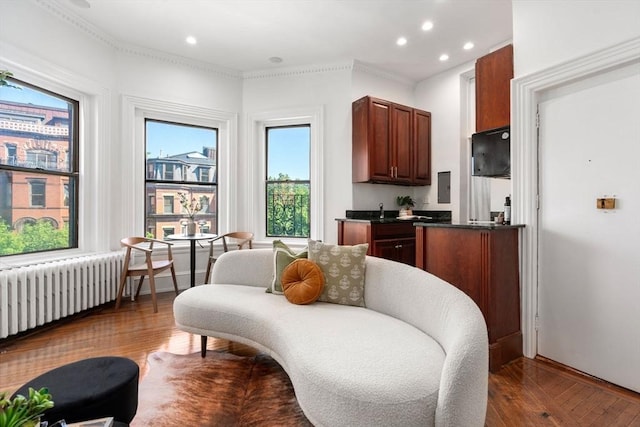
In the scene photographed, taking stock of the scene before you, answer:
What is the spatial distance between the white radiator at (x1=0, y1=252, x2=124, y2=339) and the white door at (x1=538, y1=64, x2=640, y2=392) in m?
4.18

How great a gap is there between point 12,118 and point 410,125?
4412mm

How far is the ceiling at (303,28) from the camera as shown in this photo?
3.03m

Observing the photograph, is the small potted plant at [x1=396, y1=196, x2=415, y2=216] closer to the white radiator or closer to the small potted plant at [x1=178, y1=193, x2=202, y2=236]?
the small potted plant at [x1=178, y1=193, x2=202, y2=236]

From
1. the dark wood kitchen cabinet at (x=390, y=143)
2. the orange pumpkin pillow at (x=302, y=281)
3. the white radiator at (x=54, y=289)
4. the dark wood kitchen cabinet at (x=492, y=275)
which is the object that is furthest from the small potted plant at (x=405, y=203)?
the white radiator at (x=54, y=289)

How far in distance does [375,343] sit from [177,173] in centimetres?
376

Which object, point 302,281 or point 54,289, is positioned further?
point 54,289

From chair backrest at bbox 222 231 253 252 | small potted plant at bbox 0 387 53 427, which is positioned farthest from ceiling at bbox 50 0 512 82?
small potted plant at bbox 0 387 53 427

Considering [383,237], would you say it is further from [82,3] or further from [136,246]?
[82,3]

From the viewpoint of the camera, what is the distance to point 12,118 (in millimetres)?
2930

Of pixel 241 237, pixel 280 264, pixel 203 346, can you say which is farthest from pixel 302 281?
pixel 241 237

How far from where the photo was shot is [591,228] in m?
2.12

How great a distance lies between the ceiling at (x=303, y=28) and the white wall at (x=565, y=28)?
29.5 inches

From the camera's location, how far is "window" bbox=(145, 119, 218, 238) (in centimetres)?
415

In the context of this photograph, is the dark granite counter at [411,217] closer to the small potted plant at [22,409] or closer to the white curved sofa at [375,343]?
the white curved sofa at [375,343]
